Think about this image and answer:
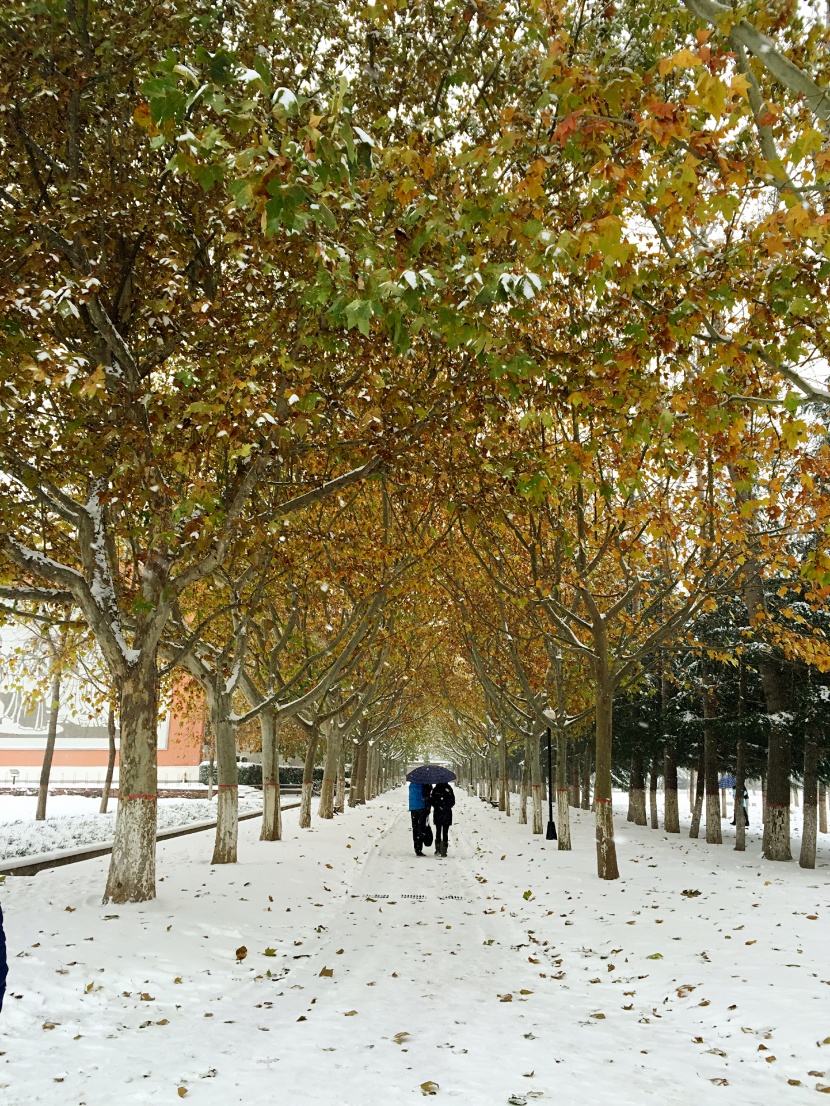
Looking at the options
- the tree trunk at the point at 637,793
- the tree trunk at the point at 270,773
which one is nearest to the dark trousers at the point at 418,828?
the tree trunk at the point at 270,773

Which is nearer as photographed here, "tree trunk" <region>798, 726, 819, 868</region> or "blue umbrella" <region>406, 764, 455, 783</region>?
"blue umbrella" <region>406, 764, 455, 783</region>

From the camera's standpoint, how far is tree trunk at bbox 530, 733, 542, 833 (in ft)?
75.9

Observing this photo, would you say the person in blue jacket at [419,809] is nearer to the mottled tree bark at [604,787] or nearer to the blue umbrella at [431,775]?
the blue umbrella at [431,775]

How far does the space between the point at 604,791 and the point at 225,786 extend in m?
6.71

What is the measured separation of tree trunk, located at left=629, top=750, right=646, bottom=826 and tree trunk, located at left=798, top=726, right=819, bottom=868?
1007 centimetres

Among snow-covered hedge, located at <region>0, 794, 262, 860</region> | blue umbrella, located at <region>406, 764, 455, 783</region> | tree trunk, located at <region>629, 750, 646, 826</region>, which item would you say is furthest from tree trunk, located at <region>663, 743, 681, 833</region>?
snow-covered hedge, located at <region>0, 794, 262, 860</region>

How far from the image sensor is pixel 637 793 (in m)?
30.9

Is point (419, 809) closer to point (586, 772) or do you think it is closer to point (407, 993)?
point (407, 993)

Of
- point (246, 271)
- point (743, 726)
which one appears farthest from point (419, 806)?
point (246, 271)

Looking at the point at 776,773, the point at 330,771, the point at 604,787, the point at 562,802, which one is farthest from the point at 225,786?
the point at 776,773

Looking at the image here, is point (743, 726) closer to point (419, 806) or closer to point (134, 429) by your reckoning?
point (419, 806)

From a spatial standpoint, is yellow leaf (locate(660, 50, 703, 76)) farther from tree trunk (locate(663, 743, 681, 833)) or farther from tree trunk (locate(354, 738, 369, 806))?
tree trunk (locate(354, 738, 369, 806))

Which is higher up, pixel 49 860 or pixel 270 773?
pixel 270 773

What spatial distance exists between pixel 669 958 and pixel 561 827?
1074cm
